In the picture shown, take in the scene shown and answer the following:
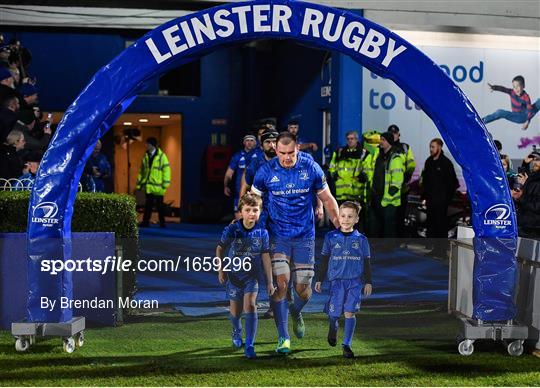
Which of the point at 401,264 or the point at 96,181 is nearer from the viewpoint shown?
the point at 401,264

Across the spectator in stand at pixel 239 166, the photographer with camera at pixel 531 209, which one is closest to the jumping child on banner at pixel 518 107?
the spectator in stand at pixel 239 166

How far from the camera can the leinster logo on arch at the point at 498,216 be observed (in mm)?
7000

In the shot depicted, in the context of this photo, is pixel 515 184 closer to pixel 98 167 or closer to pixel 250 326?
pixel 250 326

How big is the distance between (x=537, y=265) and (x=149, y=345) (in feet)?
9.86

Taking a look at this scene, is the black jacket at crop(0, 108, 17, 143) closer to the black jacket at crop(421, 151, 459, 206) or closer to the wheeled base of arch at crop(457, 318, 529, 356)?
the black jacket at crop(421, 151, 459, 206)

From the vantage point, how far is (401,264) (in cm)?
746

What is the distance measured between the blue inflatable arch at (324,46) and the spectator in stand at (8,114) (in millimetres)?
7026

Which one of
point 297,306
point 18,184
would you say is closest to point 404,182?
point 18,184

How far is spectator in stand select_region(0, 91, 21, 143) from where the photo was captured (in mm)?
13742

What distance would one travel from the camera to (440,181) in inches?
505

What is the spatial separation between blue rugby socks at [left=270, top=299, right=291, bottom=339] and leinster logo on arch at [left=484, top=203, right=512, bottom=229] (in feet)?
5.60

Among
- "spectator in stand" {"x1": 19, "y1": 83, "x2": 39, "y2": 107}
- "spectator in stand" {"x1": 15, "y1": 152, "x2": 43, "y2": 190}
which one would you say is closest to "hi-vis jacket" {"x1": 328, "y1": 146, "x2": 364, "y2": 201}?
"spectator in stand" {"x1": 15, "y1": 152, "x2": 43, "y2": 190}

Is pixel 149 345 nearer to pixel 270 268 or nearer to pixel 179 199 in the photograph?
pixel 270 268

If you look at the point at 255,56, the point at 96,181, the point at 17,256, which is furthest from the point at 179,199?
the point at 17,256
